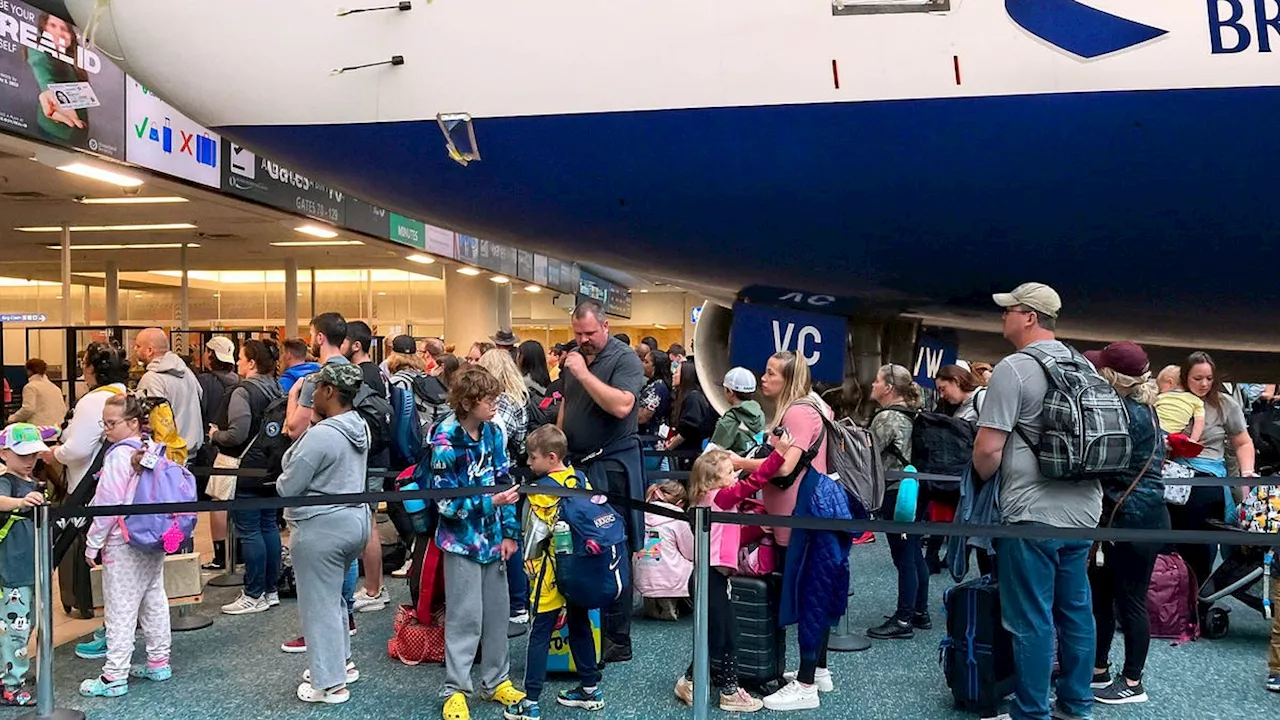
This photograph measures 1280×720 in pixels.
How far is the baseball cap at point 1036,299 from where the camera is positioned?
3713mm

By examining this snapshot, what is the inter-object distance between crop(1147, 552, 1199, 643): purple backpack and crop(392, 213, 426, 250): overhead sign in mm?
11333

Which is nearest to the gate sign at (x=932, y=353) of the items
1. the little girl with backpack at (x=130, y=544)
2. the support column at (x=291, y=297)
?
the little girl with backpack at (x=130, y=544)

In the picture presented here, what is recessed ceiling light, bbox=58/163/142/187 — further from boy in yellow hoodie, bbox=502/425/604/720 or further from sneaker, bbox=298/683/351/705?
boy in yellow hoodie, bbox=502/425/604/720

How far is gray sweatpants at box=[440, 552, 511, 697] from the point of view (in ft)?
13.9

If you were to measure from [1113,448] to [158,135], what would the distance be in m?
7.85

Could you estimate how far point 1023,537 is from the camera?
366cm

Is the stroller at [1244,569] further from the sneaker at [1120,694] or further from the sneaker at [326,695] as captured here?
the sneaker at [326,695]

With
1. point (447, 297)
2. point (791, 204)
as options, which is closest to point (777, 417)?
point (791, 204)

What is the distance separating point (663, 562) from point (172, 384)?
3144mm

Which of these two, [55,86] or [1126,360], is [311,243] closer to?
[55,86]

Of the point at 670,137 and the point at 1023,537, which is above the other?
the point at 670,137

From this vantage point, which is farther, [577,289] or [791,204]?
[577,289]

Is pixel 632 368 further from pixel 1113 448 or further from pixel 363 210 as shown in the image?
pixel 363 210

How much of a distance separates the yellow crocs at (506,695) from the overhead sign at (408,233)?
36.5ft
